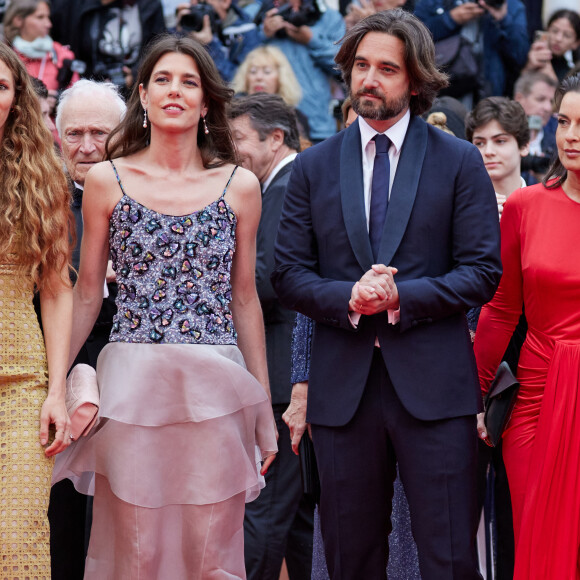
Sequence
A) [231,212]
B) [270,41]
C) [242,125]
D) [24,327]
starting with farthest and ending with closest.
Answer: [270,41]
[242,125]
[231,212]
[24,327]

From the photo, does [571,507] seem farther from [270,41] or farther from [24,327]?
[270,41]

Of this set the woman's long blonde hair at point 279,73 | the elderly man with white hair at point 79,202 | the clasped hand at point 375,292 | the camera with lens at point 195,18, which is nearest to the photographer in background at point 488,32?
the woman's long blonde hair at point 279,73

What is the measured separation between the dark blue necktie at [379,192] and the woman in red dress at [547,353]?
0.57m

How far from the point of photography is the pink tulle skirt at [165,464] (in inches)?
156

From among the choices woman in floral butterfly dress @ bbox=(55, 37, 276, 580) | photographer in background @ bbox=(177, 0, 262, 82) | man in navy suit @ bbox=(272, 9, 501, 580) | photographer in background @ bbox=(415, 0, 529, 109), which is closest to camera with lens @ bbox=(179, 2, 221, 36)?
photographer in background @ bbox=(177, 0, 262, 82)

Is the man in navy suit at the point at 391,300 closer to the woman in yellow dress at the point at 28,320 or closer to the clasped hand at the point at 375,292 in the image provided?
the clasped hand at the point at 375,292

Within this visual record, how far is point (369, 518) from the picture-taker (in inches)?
160

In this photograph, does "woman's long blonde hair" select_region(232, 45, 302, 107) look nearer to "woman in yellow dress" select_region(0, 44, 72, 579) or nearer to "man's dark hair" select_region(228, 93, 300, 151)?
"man's dark hair" select_region(228, 93, 300, 151)

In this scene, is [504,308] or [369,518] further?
[504,308]

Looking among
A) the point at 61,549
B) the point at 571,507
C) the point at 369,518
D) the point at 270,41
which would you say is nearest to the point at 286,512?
the point at 61,549

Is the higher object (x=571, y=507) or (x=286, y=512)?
(x=571, y=507)

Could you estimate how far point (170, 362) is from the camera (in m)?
4.01

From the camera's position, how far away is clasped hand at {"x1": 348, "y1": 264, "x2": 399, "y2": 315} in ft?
12.6

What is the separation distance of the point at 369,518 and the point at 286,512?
155cm
